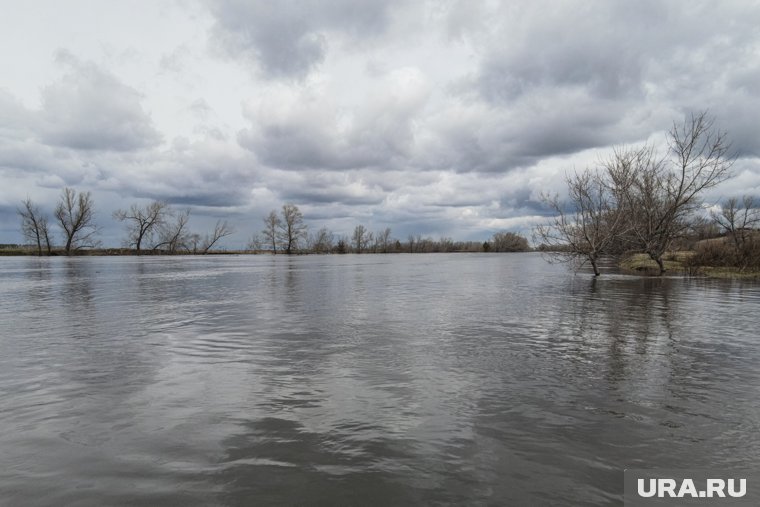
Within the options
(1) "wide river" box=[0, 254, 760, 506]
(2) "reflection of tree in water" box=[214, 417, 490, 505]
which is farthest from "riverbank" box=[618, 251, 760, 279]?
(2) "reflection of tree in water" box=[214, 417, 490, 505]

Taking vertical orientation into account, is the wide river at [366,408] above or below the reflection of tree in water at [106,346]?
below

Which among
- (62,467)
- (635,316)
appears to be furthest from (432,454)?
(635,316)

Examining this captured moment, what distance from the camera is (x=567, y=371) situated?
8.45 m

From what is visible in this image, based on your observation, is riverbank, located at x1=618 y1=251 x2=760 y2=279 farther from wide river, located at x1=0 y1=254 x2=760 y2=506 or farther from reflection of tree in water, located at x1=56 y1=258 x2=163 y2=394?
reflection of tree in water, located at x1=56 y1=258 x2=163 y2=394

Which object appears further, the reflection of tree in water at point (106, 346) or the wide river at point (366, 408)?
the reflection of tree in water at point (106, 346)

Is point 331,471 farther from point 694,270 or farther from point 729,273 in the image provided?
point 694,270

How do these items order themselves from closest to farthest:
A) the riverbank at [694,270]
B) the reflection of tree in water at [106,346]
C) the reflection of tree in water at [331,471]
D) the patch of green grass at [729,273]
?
the reflection of tree in water at [331,471] < the reflection of tree in water at [106,346] < the patch of green grass at [729,273] < the riverbank at [694,270]

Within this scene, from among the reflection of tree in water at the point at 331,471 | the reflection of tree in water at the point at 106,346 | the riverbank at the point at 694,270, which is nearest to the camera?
the reflection of tree in water at the point at 331,471

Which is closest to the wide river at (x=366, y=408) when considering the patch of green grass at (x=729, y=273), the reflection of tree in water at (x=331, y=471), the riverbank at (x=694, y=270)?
the reflection of tree in water at (x=331, y=471)

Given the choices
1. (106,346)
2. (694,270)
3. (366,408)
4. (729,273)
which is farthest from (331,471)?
(694,270)

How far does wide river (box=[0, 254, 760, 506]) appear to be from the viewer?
4512 mm

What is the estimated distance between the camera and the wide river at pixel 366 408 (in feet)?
14.8

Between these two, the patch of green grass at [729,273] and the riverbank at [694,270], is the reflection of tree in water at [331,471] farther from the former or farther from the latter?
the riverbank at [694,270]

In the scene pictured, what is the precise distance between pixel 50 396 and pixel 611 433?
341 inches
